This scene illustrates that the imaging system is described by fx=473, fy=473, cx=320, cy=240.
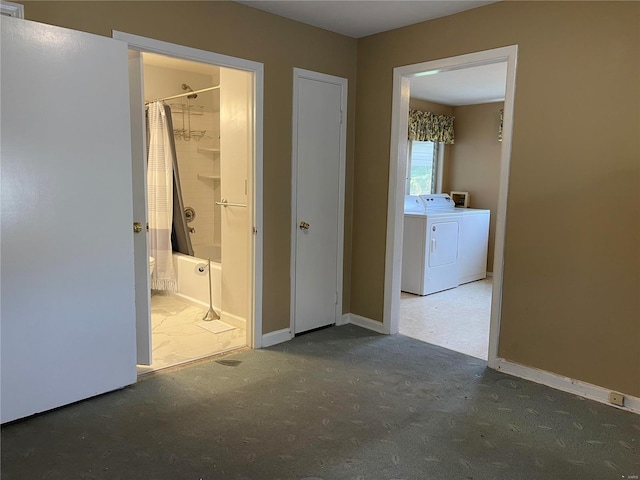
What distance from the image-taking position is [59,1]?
7.72 feet

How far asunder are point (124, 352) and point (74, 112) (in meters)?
1.31

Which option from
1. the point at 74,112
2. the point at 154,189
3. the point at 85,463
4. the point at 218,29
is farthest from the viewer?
the point at 154,189

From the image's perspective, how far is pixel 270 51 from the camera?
3.24 m

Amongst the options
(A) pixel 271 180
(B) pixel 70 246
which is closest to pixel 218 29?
(A) pixel 271 180

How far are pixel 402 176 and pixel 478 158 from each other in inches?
124

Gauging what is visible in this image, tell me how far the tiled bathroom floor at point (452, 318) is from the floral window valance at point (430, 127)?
79.4 inches

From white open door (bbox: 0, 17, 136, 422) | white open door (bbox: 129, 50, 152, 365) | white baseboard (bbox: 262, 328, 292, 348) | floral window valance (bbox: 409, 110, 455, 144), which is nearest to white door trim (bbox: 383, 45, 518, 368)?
white baseboard (bbox: 262, 328, 292, 348)

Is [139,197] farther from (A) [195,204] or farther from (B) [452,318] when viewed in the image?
(B) [452,318]

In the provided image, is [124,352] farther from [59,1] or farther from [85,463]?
[59,1]

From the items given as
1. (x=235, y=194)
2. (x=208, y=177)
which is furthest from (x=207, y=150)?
(x=235, y=194)

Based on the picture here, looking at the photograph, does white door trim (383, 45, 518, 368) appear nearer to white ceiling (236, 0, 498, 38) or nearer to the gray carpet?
white ceiling (236, 0, 498, 38)

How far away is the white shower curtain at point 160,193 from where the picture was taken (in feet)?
14.6

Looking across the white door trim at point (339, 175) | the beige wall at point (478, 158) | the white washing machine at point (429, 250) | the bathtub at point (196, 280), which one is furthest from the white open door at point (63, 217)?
the beige wall at point (478, 158)

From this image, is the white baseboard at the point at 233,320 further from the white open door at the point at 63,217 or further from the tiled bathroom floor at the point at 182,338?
the white open door at the point at 63,217
